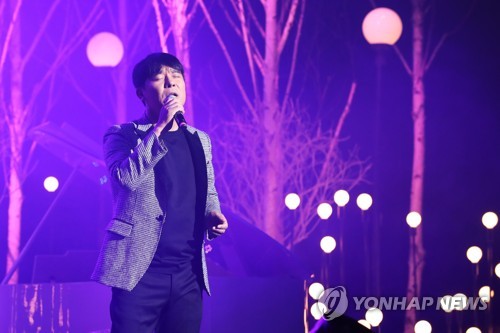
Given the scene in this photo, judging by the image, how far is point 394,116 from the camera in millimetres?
9469

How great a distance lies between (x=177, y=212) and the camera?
2.65 meters

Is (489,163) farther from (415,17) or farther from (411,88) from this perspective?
(415,17)

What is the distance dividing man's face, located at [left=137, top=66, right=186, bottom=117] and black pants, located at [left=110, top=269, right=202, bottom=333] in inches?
25.7

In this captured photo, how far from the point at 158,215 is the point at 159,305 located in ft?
1.08

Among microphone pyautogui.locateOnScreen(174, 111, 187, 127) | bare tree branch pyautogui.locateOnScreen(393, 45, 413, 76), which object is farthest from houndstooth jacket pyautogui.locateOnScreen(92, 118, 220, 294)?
bare tree branch pyautogui.locateOnScreen(393, 45, 413, 76)

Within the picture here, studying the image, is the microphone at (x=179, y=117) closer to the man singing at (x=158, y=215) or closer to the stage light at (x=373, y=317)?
the man singing at (x=158, y=215)

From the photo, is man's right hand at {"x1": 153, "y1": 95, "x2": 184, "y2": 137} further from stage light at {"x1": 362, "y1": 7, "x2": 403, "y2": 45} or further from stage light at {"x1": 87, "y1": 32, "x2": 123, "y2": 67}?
stage light at {"x1": 87, "y1": 32, "x2": 123, "y2": 67}

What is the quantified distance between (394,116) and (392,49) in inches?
35.1

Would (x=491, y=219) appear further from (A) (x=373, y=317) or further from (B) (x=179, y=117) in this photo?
(B) (x=179, y=117)

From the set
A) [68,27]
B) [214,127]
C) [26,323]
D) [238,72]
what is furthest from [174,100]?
[68,27]

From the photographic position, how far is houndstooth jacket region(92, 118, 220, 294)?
253cm

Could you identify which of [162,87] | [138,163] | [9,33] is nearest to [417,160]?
[9,33]

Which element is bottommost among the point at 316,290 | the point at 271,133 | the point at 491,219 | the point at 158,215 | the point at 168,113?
the point at 158,215
